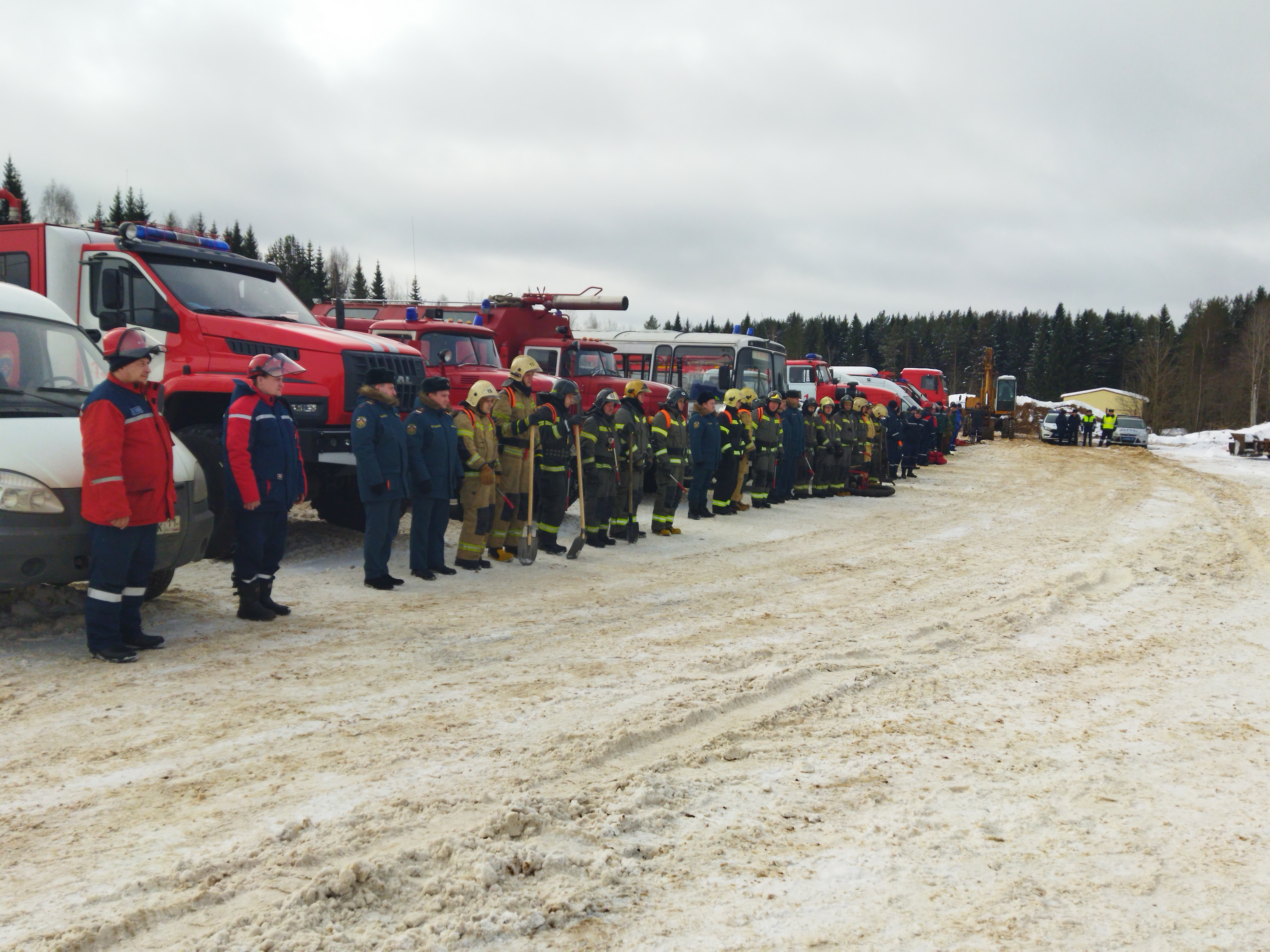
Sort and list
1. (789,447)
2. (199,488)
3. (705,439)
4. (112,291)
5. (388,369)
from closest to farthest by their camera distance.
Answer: (199,488), (112,291), (388,369), (705,439), (789,447)

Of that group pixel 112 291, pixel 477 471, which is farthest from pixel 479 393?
pixel 112 291

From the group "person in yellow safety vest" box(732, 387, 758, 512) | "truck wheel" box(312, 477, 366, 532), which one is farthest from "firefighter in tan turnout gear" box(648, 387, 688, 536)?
"truck wheel" box(312, 477, 366, 532)

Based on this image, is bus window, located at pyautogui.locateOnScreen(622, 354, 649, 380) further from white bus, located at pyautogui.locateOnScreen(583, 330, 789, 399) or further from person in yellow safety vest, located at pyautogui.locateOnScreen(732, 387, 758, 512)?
person in yellow safety vest, located at pyautogui.locateOnScreen(732, 387, 758, 512)

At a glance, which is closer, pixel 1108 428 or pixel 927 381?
pixel 927 381

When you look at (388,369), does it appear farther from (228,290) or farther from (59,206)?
(59,206)

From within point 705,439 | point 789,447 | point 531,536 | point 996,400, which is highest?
point 996,400

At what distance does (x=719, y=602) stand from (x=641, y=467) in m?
4.02

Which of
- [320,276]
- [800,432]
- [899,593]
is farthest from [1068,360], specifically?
[899,593]

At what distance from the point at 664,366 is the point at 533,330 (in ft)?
12.0

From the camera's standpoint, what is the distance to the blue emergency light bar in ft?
27.8

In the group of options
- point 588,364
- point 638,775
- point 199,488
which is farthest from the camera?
point 588,364

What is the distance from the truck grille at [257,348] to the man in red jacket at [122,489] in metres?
2.76

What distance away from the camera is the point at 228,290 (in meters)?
8.97

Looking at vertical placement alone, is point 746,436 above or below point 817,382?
below
